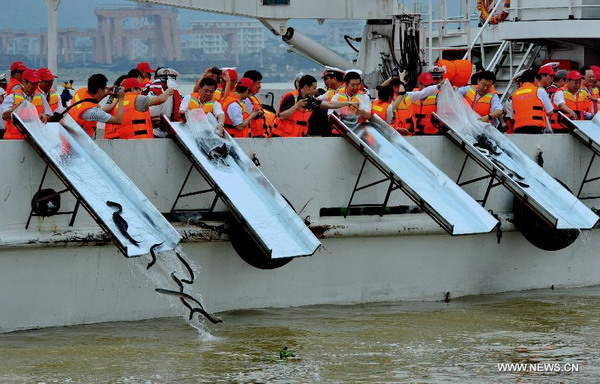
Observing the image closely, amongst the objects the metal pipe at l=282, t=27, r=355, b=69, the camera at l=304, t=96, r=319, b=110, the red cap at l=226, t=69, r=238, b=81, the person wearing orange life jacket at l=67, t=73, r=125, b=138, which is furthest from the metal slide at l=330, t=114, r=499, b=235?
the metal pipe at l=282, t=27, r=355, b=69

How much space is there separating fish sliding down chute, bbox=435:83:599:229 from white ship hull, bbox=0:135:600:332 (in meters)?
0.23

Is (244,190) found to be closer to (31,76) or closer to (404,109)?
(31,76)

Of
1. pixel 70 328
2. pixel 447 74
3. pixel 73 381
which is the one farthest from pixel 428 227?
pixel 73 381

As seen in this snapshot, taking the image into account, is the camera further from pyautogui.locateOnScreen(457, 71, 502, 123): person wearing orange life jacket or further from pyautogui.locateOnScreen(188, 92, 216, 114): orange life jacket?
pyautogui.locateOnScreen(457, 71, 502, 123): person wearing orange life jacket

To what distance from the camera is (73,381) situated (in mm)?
9398

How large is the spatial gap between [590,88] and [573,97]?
996 mm

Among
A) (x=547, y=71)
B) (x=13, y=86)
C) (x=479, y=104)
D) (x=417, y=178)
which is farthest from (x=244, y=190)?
(x=547, y=71)

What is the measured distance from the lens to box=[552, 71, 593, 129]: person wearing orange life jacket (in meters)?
14.1

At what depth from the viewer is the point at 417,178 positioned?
12125 mm

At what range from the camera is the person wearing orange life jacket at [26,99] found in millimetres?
11602

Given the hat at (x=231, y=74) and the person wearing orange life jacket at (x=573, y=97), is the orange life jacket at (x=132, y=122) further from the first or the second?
the person wearing orange life jacket at (x=573, y=97)

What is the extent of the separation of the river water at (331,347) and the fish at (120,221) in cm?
77

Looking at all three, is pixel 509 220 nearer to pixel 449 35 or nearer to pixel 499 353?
pixel 499 353

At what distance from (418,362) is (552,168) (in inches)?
158
